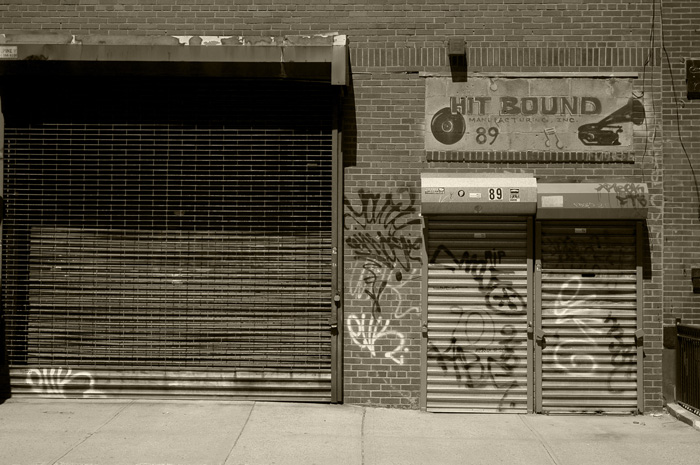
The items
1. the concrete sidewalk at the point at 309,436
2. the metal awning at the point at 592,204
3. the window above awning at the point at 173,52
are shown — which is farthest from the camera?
the window above awning at the point at 173,52

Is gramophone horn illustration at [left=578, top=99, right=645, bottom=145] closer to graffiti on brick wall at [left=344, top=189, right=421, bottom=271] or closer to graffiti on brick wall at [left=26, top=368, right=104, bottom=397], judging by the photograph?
graffiti on brick wall at [left=344, top=189, right=421, bottom=271]

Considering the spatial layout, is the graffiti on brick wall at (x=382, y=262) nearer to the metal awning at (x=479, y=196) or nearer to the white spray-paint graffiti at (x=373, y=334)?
the white spray-paint graffiti at (x=373, y=334)

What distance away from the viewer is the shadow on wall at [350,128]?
888 centimetres

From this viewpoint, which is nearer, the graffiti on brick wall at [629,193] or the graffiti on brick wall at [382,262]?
the graffiti on brick wall at [629,193]

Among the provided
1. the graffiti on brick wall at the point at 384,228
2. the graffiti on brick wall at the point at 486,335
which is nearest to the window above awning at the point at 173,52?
the graffiti on brick wall at the point at 384,228

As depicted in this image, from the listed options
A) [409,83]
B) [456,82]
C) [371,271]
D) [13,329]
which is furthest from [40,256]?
[456,82]

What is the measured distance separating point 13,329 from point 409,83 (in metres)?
5.88

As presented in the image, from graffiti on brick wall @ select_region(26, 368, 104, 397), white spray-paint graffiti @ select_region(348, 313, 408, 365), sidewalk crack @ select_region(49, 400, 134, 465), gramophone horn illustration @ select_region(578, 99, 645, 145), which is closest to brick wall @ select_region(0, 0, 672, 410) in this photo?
white spray-paint graffiti @ select_region(348, 313, 408, 365)

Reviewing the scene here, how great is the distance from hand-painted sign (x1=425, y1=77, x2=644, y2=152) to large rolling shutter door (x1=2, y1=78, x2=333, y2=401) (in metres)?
1.91

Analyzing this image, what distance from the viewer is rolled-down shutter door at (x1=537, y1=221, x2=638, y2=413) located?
8734mm

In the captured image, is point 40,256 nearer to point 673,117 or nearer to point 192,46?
point 192,46

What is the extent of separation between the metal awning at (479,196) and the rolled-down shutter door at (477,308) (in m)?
0.26

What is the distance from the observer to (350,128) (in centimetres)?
890

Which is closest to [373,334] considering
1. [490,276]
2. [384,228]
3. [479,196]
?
[384,228]
